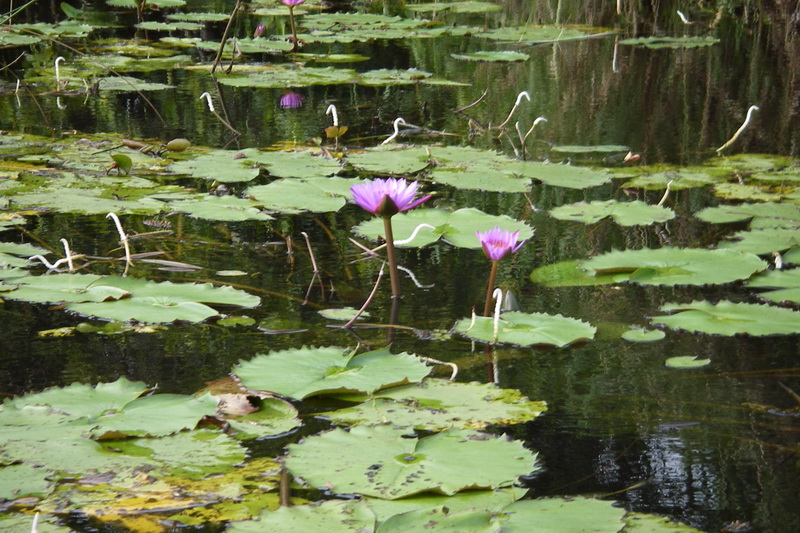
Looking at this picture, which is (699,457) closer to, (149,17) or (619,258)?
(619,258)

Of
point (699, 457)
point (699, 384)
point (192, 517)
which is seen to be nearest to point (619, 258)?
point (699, 384)

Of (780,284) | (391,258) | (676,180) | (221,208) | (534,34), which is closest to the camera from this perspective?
(391,258)

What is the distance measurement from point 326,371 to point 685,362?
0.65m

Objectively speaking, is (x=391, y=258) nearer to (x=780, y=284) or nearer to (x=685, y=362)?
(x=685, y=362)

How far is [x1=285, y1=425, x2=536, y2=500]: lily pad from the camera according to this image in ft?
3.90

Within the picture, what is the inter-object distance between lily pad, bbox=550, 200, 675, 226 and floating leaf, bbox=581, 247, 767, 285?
0.31 meters

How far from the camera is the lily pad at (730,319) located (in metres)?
1.75

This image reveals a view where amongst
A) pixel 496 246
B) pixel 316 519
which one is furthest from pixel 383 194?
pixel 316 519

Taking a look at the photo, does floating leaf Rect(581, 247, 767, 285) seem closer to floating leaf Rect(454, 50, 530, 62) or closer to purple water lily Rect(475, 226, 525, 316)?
purple water lily Rect(475, 226, 525, 316)

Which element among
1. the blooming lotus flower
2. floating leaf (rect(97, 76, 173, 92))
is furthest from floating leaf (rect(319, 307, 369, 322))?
floating leaf (rect(97, 76, 173, 92))

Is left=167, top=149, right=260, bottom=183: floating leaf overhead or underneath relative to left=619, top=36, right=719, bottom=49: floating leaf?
underneath

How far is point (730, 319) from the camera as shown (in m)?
1.81

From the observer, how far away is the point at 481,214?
8.15 feet

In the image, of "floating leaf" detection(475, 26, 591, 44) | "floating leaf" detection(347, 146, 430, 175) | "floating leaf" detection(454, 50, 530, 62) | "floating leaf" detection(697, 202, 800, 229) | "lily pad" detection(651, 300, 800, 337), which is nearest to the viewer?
"lily pad" detection(651, 300, 800, 337)
